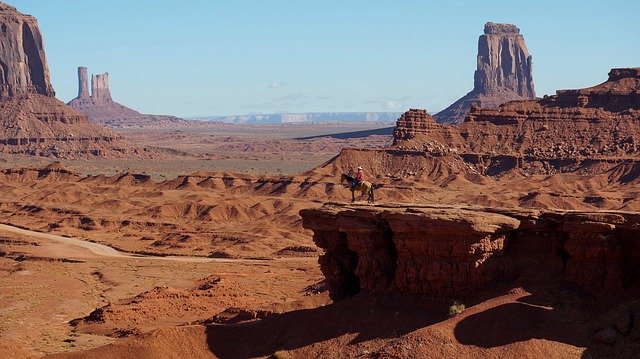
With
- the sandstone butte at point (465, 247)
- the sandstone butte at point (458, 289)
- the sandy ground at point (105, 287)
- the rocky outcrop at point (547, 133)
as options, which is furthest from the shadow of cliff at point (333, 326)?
the rocky outcrop at point (547, 133)

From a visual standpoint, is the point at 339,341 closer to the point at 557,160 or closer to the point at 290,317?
the point at 290,317

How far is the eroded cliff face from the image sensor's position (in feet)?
93.9

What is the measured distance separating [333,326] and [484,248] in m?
4.86

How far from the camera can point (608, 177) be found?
366ft

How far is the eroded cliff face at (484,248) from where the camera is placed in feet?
93.9

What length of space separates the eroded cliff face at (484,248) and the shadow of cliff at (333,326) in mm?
649

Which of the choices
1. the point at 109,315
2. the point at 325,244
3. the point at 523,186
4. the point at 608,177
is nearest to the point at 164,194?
the point at 523,186

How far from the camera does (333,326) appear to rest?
30609 mm

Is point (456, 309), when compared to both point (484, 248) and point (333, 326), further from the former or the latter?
point (333, 326)

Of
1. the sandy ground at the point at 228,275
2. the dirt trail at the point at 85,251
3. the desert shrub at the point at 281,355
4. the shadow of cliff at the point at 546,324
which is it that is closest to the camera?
the shadow of cliff at the point at 546,324

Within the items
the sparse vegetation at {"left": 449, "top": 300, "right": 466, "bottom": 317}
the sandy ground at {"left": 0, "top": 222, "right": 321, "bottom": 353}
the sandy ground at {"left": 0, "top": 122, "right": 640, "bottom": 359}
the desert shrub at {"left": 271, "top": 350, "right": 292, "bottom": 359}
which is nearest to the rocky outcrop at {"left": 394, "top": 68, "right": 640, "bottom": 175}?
the sandy ground at {"left": 0, "top": 122, "right": 640, "bottom": 359}

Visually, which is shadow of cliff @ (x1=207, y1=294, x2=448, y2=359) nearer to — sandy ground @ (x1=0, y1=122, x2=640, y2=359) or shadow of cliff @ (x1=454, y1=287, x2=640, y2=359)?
sandy ground @ (x1=0, y1=122, x2=640, y2=359)

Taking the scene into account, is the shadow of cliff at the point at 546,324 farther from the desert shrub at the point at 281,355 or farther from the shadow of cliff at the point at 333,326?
the desert shrub at the point at 281,355

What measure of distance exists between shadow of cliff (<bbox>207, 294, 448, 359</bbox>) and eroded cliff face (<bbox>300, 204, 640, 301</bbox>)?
65 centimetres
